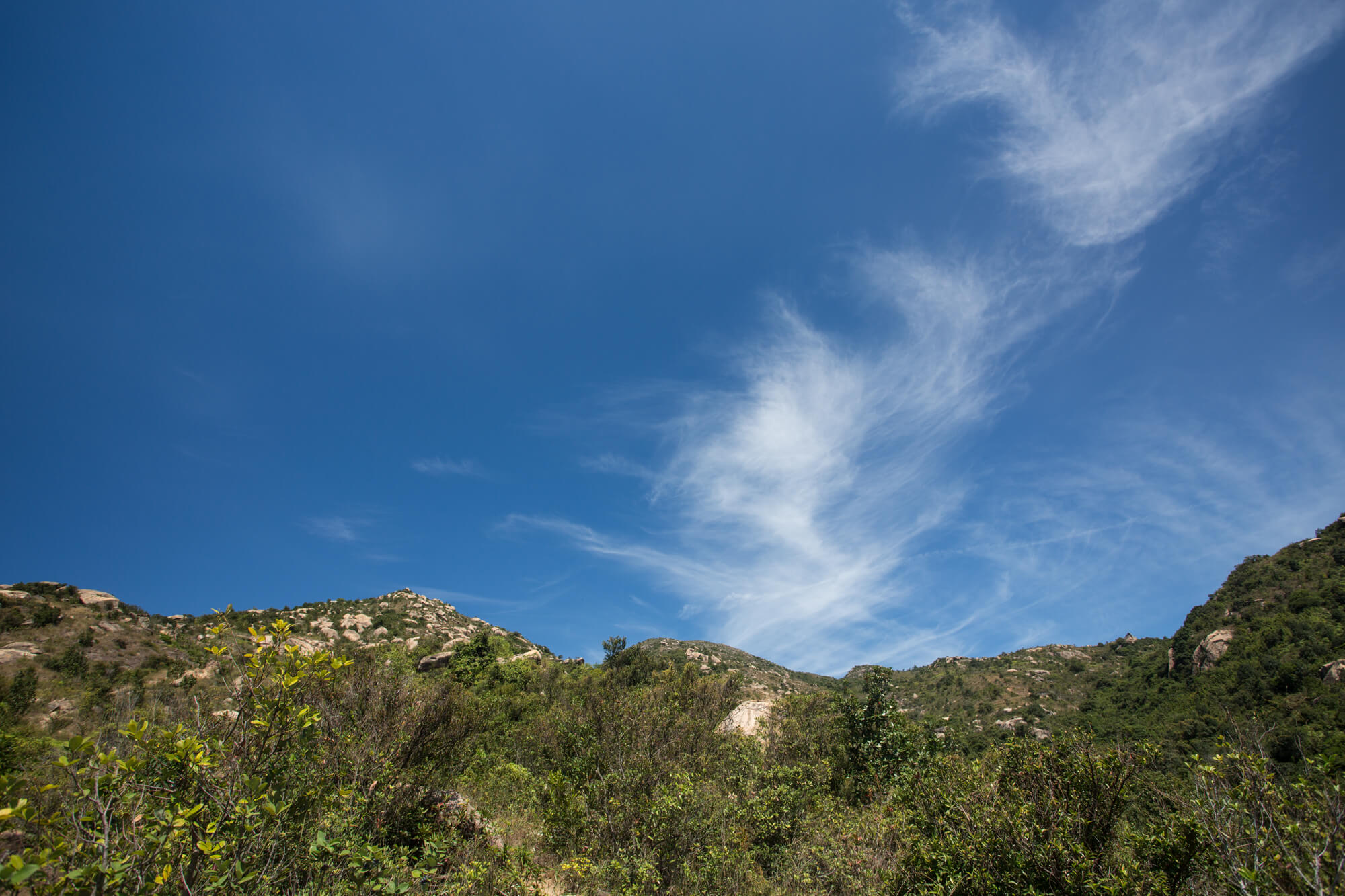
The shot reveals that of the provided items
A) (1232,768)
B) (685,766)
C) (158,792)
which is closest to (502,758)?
(685,766)

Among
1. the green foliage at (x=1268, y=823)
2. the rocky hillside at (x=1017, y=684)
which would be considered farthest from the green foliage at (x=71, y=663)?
the rocky hillside at (x=1017, y=684)

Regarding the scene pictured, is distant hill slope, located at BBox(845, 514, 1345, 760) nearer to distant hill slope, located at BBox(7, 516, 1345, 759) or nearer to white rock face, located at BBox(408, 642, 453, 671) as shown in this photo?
distant hill slope, located at BBox(7, 516, 1345, 759)

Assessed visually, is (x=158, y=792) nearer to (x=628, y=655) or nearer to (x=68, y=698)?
(x=68, y=698)

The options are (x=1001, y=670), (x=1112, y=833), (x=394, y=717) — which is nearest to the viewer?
(x=1112, y=833)

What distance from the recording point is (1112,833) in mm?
8789

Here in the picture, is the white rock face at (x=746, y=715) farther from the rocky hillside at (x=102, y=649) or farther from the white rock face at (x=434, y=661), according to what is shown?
the white rock face at (x=434, y=661)

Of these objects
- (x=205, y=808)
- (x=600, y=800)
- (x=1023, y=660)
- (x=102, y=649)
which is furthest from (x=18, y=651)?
(x=1023, y=660)

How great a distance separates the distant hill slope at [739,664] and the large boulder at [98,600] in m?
48.9

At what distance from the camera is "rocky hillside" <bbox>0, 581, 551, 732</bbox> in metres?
30.1

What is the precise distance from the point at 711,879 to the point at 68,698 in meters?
44.4

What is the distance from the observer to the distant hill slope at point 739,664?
62653mm

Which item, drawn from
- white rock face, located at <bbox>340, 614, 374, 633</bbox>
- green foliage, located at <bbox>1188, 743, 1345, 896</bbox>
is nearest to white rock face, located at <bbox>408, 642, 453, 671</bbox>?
white rock face, located at <bbox>340, 614, 374, 633</bbox>

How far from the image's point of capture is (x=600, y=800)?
12430 millimetres

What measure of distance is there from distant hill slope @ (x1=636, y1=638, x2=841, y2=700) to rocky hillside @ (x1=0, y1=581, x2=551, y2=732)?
24.4 meters
